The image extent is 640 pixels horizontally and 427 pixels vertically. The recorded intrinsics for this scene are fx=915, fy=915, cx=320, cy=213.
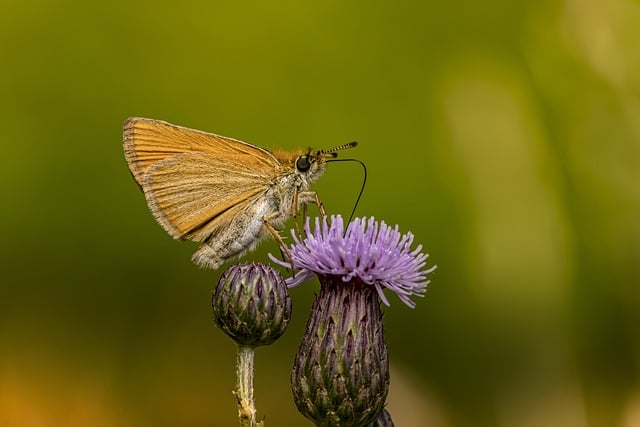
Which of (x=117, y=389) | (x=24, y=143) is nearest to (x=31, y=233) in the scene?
(x=24, y=143)

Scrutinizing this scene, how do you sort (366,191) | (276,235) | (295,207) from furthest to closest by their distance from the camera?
(366,191), (295,207), (276,235)

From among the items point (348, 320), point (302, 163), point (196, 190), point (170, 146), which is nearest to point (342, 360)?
point (348, 320)

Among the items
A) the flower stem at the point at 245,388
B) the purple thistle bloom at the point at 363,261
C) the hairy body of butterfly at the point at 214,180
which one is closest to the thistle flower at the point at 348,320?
the purple thistle bloom at the point at 363,261

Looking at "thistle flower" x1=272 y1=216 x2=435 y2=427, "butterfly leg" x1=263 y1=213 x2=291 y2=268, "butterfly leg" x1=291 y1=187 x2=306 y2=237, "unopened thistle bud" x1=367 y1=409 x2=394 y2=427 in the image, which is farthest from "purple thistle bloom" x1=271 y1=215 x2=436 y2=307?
"unopened thistle bud" x1=367 y1=409 x2=394 y2=427

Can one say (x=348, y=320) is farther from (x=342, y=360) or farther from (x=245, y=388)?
(x=245, y=388)

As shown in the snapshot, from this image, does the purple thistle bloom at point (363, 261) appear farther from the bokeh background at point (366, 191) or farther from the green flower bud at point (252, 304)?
the bokeh background at point (366, 191)

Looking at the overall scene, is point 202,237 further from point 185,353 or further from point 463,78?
point 463,78
